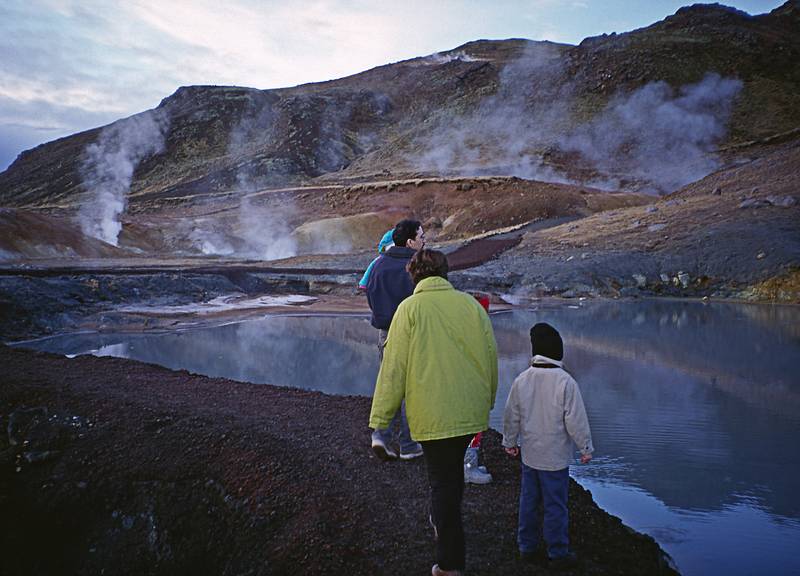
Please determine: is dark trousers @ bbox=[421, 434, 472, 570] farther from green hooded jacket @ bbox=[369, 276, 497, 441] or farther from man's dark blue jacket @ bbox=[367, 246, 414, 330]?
man's dark blue jacket @ bbox=[367, 246, 414, 330]

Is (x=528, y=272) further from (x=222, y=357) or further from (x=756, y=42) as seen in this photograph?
(x=756, y=42)

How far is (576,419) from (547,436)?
18cm

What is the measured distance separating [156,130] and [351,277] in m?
80.1

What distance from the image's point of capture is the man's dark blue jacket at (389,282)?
486cm

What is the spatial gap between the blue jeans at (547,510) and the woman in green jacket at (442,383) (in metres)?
0.46

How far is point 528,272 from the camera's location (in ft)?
77.8

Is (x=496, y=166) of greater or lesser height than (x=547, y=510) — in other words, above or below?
above

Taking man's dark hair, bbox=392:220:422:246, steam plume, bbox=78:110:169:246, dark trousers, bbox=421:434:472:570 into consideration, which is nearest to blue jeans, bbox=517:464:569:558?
dark trousers, bbox=421:434:472:570

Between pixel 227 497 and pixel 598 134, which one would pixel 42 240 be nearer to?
pixel 227 497

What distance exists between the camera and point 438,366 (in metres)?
3.33

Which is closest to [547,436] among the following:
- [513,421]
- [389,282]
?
[513,421]

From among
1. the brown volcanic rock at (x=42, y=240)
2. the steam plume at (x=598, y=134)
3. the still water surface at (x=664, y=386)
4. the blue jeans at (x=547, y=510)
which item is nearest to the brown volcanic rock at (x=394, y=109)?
the steam plume at (x=598, y=134)

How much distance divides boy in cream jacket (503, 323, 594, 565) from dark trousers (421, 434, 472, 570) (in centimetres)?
37

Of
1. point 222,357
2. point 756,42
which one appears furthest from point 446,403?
point 756,42
